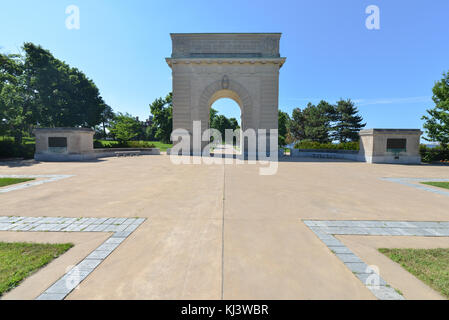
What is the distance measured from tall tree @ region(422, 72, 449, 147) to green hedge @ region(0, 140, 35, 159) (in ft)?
156

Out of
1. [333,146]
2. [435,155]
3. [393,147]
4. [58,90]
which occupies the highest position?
[58,90]

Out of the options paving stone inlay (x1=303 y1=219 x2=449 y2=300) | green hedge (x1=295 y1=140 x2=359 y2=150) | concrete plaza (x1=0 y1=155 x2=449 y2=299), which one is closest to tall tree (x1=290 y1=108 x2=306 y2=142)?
green hedge (x1=295 y1=140 x2=359 y2=150)

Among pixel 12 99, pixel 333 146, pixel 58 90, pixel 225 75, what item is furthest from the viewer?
pixel 58 90

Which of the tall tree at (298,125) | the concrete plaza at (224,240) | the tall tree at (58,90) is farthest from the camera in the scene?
the tall tree at (298,125)

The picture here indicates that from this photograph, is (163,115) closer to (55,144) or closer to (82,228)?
(55,144)

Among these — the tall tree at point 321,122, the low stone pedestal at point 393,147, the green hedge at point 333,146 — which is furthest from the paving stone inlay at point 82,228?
the tall tree at point 321,122

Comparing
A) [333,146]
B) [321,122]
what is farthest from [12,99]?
[321,122]

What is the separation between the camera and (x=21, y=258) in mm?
3420

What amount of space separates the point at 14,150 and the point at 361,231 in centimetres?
3164

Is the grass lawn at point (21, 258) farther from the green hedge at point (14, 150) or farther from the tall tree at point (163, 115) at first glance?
the tall tree at point (163, 115)

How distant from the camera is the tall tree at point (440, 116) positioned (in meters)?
22.0

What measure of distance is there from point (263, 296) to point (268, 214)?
3117mm

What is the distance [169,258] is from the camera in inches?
139

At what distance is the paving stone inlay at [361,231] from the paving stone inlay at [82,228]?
4426 mm
